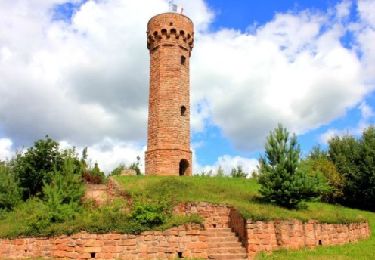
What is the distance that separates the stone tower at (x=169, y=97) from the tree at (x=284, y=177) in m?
9.91

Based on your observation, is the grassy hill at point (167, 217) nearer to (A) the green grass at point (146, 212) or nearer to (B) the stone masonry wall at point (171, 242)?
(A) the green grass at point (146, 212)

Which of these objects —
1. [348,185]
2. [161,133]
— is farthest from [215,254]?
[348,185]

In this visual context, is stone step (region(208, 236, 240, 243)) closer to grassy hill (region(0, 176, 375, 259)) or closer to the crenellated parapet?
grassy hill (region(0, 176, 375, 259))

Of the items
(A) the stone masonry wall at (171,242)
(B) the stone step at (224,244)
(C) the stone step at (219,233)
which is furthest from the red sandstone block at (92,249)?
(C) the stone step at (219,233)

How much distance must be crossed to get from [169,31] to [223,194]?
1410 cm

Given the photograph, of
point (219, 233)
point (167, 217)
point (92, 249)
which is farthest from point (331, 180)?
point (92, 249)

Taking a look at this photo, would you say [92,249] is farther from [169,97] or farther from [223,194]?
[169,97]

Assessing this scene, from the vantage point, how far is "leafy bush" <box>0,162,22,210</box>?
859 inches

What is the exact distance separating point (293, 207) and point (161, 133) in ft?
39.6

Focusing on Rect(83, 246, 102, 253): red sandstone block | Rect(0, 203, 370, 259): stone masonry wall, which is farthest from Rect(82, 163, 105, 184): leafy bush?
Rect(83, 246, 102, 253): red sandstone block

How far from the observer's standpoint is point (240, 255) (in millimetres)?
14922

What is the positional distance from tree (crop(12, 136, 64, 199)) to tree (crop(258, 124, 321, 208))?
11.8 metres

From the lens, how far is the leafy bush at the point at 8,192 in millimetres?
21812

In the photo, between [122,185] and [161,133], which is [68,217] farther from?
[161,133]
